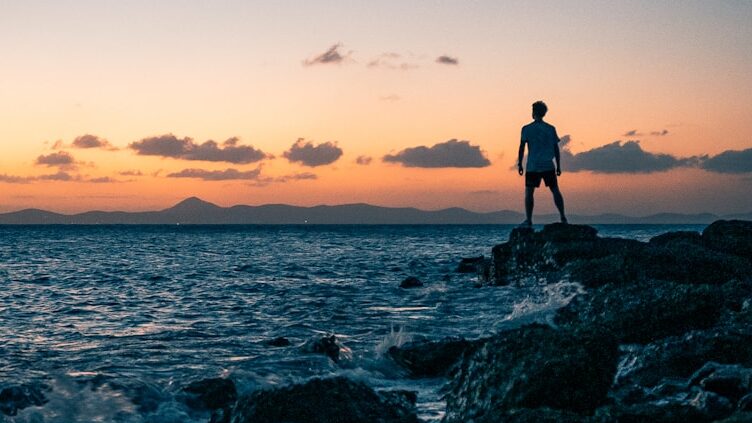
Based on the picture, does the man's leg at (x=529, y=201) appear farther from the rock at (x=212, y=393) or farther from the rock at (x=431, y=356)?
the rock at (x=212, y=393)

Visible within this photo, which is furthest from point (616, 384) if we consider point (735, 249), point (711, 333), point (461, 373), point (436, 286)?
point (436, 286)

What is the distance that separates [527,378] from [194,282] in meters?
23.5

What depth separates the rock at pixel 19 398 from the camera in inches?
328

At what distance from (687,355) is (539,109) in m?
8.34

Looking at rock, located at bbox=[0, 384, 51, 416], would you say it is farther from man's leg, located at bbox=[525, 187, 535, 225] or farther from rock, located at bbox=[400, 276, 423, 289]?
rock, located at bbox=[400, 276, 423, 289]

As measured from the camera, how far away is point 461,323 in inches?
544

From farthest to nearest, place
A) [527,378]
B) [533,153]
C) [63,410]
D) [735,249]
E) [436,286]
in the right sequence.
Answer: [436,286]
[735,249]
[533,153]
[63,410]
[527,378]

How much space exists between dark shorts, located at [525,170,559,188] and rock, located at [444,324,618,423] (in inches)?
331

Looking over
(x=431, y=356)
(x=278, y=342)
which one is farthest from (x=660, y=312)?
(x=278, y=342)

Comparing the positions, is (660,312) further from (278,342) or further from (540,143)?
(278,342)

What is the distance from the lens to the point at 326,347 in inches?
438

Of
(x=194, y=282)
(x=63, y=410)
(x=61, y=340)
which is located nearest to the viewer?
(x=63, y=410)

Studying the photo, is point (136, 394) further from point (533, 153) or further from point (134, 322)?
point (533, 153)

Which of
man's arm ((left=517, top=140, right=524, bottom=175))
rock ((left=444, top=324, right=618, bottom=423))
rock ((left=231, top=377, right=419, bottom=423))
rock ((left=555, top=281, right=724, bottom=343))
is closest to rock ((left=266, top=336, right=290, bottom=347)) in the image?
rock ((left=555, top=281, right=724, bottom=343))
